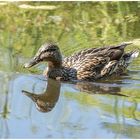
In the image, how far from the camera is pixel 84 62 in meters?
8.61

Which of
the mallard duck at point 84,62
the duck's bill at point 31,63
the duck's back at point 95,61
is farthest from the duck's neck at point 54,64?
the duck's bill at point 31,63

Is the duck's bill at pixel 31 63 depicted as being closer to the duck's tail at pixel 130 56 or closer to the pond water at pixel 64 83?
the pond water at pixel 64 83

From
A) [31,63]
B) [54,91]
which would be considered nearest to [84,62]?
[31,63]

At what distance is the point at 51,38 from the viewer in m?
9.66

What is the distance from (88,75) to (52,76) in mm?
487

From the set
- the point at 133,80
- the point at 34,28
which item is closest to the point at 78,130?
the point at 133,80

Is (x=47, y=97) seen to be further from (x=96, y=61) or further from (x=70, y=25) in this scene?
(x=70, y=25)

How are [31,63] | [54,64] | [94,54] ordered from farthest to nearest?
[94,54] < [54,64] < [31,63]

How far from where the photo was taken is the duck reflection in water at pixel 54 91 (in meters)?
7.11

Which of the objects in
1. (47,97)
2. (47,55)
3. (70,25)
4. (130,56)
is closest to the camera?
(47,97)

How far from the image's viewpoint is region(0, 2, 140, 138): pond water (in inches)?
248

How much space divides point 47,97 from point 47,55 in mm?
1148

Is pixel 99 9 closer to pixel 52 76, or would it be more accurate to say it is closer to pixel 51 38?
pixel 51 38

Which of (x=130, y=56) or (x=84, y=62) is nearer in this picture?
(x=84, y=62)
